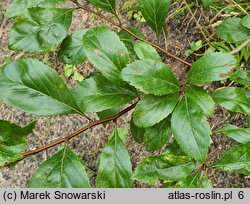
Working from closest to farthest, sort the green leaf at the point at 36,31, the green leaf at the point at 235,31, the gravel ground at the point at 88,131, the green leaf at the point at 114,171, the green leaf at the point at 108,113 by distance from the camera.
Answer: the green leaf at the point at 114,171
the green leaf at the point at 36,31
the green leaf at the point at 108,113
the green leaf at the point at 235,31
the gravel ground at the point at 88,131

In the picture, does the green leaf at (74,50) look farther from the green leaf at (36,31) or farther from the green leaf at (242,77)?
the green leaf at (242,77)

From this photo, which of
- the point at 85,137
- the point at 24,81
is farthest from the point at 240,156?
the point at 85,137

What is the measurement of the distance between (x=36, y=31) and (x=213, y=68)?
21.4 inches

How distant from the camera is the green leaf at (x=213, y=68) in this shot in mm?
991

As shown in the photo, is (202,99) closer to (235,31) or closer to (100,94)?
(100,94)

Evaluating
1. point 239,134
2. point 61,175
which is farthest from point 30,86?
point 239,134

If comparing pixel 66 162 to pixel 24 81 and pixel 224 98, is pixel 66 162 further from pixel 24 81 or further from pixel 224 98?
pixel 224 98

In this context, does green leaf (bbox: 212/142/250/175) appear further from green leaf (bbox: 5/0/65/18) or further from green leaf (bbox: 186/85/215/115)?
green leaf (bbox: 5/0/65/18)

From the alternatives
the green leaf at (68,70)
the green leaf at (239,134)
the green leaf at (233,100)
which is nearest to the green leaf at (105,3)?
the green leaf at (233,100)

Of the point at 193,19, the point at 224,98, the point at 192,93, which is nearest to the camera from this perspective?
the point at 192,93

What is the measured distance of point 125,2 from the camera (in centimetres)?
220

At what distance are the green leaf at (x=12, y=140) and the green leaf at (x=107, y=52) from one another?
0.84 ft

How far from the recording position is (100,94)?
1062 mm
